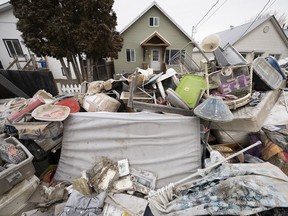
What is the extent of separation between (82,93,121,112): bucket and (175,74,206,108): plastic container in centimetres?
114

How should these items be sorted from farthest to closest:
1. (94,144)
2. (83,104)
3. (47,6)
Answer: (47,6) → (83,104) → (94,144)

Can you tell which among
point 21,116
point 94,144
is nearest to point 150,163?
point 94,144

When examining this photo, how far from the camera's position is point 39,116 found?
204 cm

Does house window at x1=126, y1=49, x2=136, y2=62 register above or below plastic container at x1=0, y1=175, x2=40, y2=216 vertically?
above

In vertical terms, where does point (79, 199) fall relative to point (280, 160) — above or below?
below

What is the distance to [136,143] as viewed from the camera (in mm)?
2066

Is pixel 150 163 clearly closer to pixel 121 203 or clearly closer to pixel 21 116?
pixel 121 203

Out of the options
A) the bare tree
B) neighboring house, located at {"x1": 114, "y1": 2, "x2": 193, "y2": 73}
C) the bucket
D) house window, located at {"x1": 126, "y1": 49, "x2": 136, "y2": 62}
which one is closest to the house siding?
neighboring house, located at {"x1": 114, "y1": 2, "x2": 193, "y2": 73}

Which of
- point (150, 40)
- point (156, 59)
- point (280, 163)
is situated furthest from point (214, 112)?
point (156, 59)

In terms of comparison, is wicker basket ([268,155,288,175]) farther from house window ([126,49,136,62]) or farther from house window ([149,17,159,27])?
house window ([149,17,159,27])

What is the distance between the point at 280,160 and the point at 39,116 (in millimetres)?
3313

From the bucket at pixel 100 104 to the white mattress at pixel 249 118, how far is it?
168 cm

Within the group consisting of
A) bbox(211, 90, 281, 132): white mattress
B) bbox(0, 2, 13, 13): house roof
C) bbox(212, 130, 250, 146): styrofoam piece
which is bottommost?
bbox(212, 130, 250, 146): styrofoam piece

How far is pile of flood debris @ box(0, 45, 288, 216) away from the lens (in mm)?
1484
